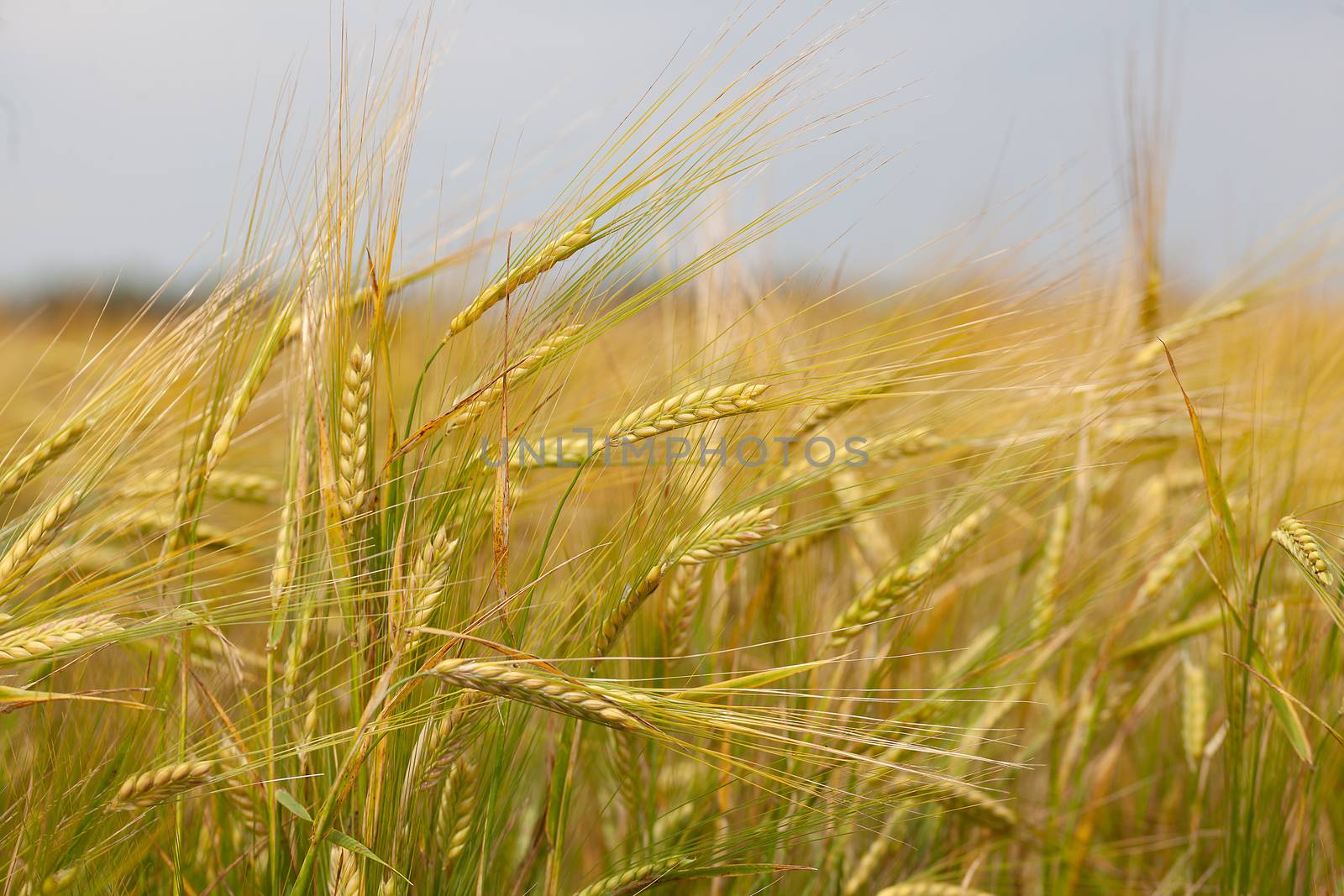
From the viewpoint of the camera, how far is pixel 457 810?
863 millimetres

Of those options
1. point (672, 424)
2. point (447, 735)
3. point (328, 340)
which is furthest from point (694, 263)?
point (447, 735)

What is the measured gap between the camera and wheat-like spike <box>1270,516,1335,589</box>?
30.8 inches

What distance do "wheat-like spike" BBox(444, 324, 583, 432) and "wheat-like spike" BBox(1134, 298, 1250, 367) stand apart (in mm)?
1032

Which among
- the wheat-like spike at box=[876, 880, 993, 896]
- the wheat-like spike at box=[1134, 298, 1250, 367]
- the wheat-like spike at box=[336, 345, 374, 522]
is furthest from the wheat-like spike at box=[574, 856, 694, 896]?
the wheat-like spike at box=[1134, 298, 1250, 367]

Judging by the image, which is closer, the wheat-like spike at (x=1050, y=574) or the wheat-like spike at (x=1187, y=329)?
the wheat-like spike at (x=1050, y=574)

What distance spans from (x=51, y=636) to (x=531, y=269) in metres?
0.49

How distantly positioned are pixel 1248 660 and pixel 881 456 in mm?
458

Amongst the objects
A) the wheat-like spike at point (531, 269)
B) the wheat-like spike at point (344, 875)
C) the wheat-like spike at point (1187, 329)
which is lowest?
the wheat-like spike at point (344, 875)

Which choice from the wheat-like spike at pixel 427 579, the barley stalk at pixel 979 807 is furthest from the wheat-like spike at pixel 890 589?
the wheat-like spike at pixel 427 579

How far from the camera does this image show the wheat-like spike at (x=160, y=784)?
75 centimetres

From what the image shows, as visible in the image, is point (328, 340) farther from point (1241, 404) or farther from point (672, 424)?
point (1241, 404)

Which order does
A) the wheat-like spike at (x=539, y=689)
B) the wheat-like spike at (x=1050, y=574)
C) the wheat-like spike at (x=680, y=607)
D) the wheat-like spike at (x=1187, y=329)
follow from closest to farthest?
the wheat-like spike at (x=539, y=689) < the wheat-like spike at (x=680, y=607) < the wheat-like spike at (x=1050, y=574) < the wheat-like spike at (x=1187, y=329)

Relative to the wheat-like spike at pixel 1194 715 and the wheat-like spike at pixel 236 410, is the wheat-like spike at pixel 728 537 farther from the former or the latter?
the wheat-like spike at pixel 1194 715

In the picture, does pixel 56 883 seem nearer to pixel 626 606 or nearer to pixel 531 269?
pixel 626 606
